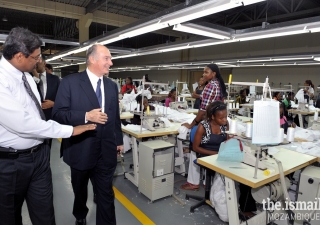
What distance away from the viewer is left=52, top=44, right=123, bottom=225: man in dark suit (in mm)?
1834

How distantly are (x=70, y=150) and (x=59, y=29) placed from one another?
12.5 m

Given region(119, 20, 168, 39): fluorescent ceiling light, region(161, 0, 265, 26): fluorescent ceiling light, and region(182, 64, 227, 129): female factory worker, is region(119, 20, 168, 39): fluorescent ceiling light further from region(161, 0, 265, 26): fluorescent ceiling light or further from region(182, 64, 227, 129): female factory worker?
region(182, 64, 227, 129): female factory worker

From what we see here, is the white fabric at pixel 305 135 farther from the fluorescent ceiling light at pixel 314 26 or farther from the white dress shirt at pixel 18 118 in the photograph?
the white dress shirt at pixel 18 118

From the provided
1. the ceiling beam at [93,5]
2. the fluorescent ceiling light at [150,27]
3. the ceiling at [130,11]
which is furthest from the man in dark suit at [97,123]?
the ceiling beam at [93,5]

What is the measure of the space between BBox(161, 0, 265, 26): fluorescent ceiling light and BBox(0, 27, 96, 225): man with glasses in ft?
5.68

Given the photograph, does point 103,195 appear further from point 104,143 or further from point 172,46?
point 172,46

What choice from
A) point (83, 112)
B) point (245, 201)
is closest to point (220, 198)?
point (245, 201)

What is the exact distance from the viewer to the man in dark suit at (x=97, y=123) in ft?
6.02

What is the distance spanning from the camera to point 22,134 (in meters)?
1.34

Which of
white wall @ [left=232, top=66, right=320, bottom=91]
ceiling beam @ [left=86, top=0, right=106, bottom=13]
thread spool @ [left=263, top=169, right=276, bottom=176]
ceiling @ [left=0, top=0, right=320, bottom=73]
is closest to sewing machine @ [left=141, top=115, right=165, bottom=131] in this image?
thread spool @ [left=263, top=169, right=276, bottom=176]

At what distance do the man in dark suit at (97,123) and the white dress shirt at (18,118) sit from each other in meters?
0.33

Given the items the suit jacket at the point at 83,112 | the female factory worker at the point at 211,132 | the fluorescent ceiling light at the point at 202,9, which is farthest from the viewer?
the female factory worker at the point at 211,132

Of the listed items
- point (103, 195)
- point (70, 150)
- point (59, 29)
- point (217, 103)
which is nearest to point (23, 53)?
point (70, 150)

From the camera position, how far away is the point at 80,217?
220cm
